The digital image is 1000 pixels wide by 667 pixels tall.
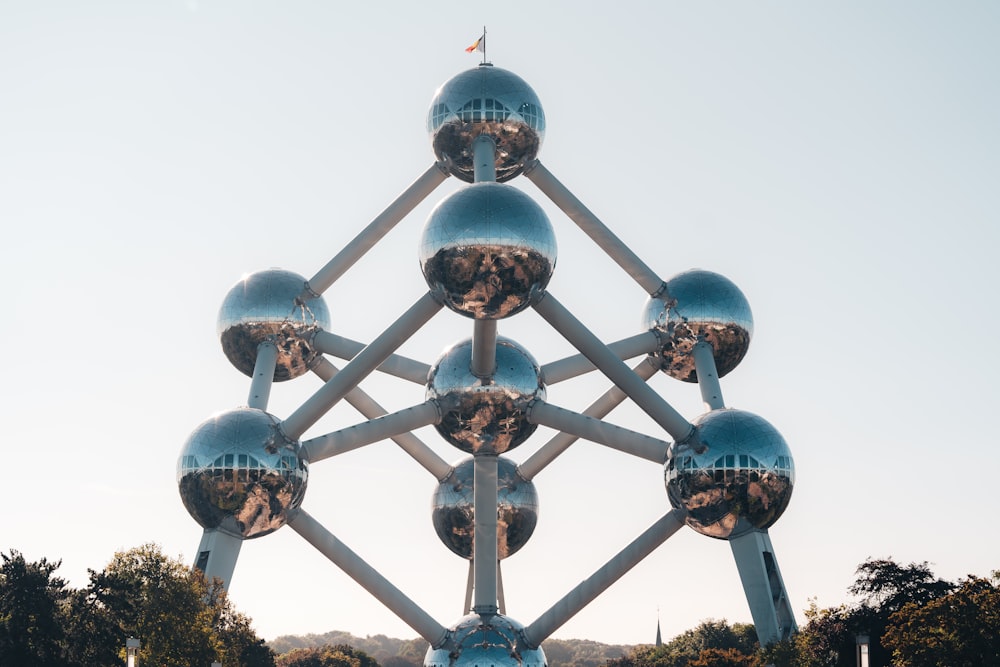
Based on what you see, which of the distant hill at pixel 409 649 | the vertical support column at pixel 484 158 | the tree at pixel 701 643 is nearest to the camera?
the vertical support column at pixel 484 158

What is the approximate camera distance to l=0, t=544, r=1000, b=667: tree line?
29.2 m

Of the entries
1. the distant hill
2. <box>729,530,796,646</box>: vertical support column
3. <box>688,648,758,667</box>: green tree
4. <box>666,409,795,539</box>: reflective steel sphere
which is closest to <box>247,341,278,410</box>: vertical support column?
<box>666,409,795,539</box>: reflective steel sphere

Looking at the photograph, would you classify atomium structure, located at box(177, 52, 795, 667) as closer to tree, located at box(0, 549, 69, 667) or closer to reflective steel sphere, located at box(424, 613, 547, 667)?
reflective steel sphere, located at box(424, 613, 547, 667)

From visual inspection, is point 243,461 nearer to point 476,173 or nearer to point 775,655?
point 476,173

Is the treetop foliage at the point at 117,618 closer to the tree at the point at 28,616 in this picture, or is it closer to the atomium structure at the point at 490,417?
the tree at the point at 28,616

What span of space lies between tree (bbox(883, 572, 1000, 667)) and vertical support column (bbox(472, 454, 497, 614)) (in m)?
15.7

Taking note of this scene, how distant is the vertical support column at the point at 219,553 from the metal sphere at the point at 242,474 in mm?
888

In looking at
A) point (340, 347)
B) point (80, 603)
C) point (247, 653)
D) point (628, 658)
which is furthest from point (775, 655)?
point (628, 658)

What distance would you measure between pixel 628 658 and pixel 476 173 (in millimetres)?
73774

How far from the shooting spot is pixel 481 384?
2497cm

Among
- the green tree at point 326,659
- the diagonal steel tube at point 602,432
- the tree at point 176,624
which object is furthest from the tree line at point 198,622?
Result: the green tree at point 326,659

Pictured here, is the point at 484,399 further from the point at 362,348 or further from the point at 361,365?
the point at 362,348

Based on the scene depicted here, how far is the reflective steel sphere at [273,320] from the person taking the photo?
29.8 meters

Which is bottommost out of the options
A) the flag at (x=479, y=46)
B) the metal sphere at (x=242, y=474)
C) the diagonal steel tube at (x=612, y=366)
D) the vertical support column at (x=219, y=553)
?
the vertical support column at (x=219, y=553)
